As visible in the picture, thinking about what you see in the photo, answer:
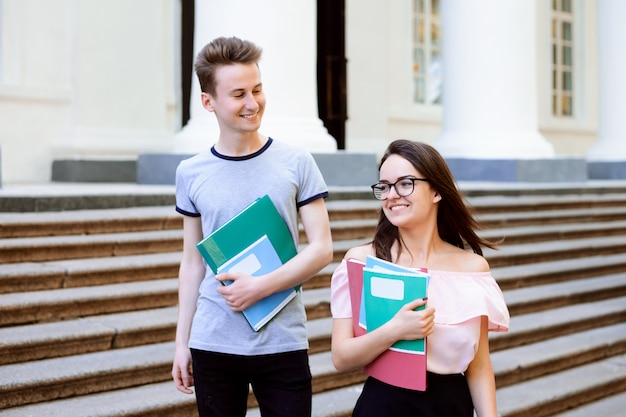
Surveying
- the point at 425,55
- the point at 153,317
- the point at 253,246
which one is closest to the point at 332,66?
the point at 425,55

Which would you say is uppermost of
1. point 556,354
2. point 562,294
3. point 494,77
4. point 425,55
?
point 425,55

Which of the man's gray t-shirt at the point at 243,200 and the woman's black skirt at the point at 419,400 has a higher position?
the man's gray t-shirt at the point at 243,200

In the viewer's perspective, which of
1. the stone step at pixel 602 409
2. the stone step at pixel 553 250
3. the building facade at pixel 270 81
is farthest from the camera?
the building facade at pixel 270 81

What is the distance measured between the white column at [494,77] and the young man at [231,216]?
30.2 feet

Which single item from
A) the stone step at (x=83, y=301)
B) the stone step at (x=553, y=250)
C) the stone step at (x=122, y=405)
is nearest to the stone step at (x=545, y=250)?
the stone step at (x=553, y=250)

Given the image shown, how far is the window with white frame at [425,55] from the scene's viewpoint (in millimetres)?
15555

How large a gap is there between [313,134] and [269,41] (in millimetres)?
1008

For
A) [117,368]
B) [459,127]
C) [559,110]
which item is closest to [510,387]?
[117,368]

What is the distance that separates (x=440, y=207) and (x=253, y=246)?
1.65 feet

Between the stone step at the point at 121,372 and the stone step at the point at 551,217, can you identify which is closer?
the stone step at the point at 121,372

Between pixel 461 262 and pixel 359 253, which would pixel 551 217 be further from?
pixel 359 253

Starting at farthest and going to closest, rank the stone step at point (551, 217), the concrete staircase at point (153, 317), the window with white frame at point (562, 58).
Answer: the window with white frame at point (562, 58)
the stone step at point (551, 217)
the concrete staircase at point (153, 317)

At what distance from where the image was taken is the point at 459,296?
2.14 meters

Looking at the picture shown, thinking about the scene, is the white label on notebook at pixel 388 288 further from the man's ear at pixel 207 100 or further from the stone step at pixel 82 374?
the stone step at pixel 82 374
